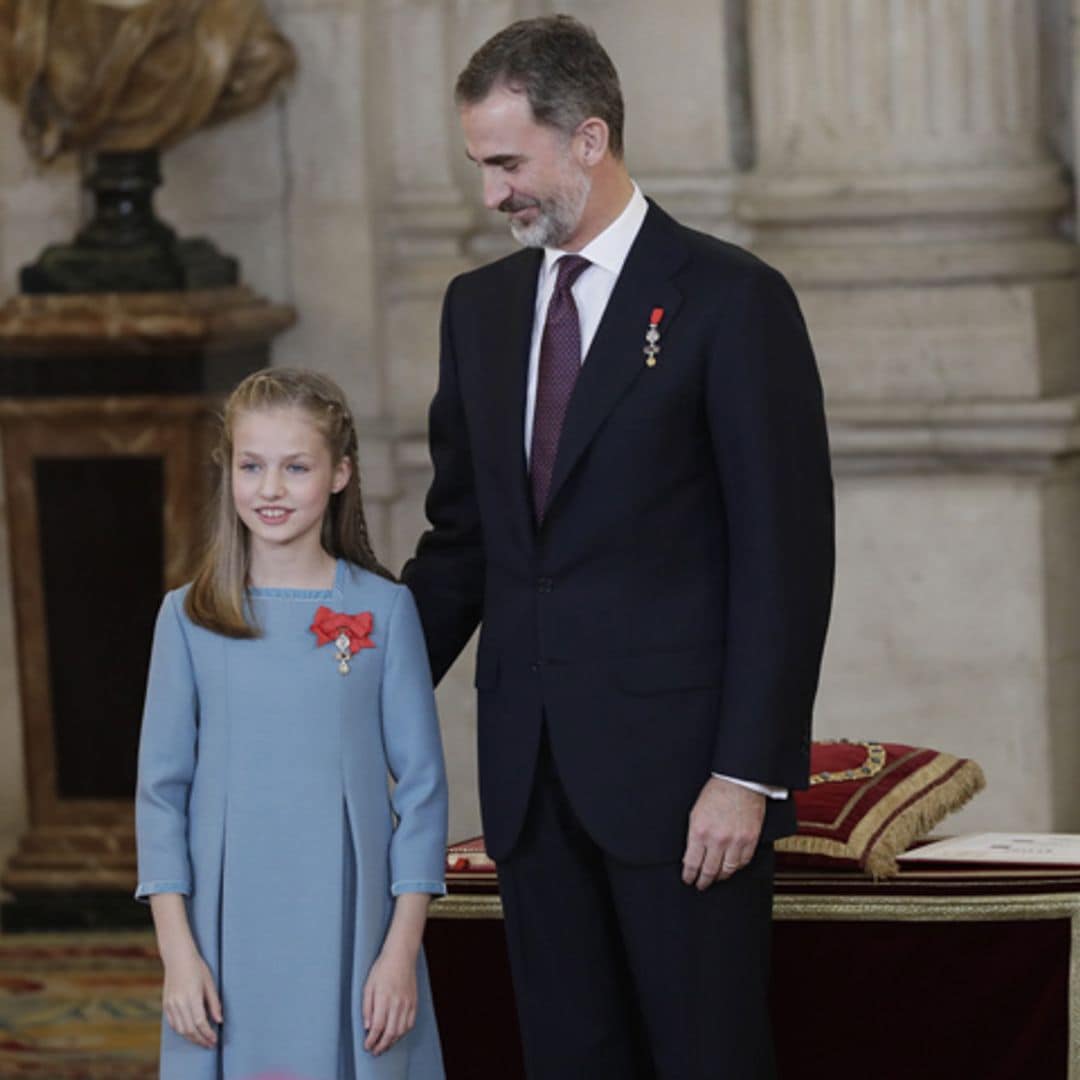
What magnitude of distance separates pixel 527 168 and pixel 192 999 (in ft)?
3.74

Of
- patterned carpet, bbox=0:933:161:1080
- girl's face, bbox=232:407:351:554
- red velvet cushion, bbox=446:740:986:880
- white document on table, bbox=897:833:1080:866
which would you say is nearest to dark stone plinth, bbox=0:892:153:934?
patterned carpet, bbox=0:933:161:1080

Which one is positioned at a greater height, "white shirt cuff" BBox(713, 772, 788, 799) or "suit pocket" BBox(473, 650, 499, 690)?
"suit pocket" BBox(473, 650, 499, 690)

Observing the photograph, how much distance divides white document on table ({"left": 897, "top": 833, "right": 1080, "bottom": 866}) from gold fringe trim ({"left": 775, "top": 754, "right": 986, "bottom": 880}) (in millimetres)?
40

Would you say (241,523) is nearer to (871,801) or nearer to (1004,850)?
(871,801)

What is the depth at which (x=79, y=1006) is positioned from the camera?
5.65 m

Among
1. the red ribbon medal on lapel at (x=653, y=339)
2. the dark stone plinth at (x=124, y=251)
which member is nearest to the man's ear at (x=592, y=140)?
the red ribbon medal on lapel at (x=653, y=339)

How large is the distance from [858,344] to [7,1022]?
8.83 ft

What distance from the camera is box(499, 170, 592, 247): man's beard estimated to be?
3.11 m

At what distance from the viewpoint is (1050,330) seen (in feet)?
20.2

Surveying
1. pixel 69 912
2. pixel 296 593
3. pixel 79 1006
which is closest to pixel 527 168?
pixel 296 593

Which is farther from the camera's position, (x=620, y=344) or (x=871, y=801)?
(x=871, y=801)

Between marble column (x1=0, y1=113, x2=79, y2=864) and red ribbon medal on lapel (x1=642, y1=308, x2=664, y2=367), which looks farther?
marble column (x1=0, y1=113, x2=79, y2=864)

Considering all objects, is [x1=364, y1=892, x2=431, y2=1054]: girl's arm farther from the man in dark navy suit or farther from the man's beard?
the man's beard

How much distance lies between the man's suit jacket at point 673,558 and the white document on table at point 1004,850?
91 cm
